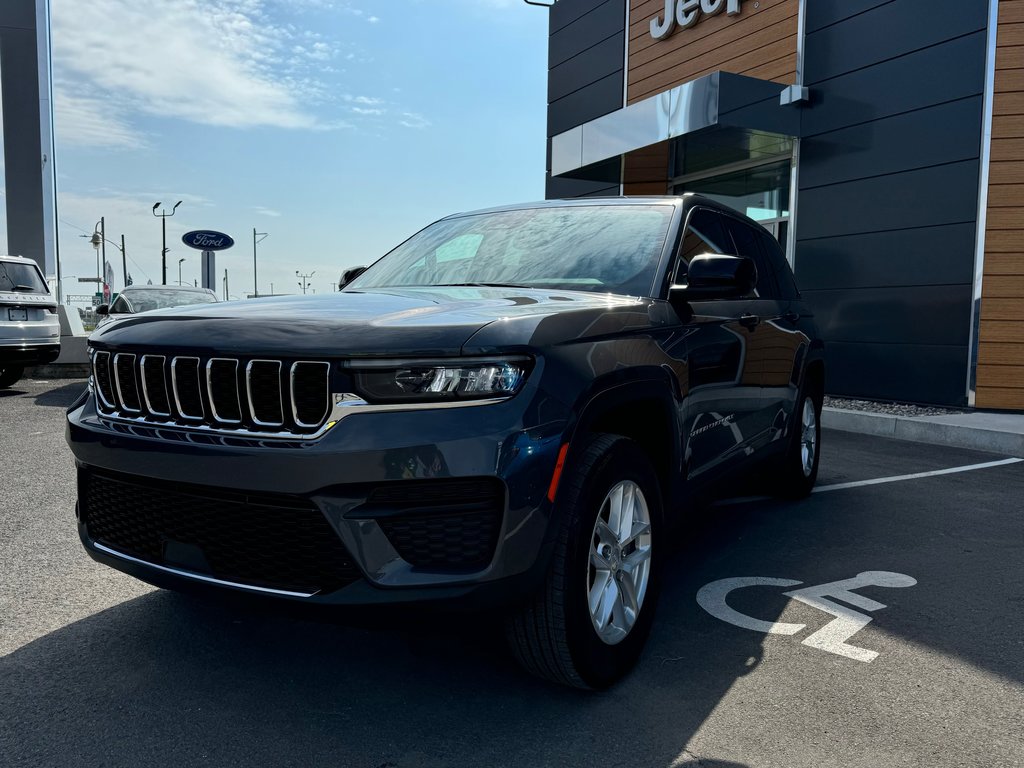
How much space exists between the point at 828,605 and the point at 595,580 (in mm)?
1405

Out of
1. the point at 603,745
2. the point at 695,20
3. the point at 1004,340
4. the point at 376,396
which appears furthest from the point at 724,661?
the point at 695,20

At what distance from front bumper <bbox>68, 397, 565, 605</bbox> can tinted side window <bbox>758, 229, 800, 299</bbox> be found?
312cm

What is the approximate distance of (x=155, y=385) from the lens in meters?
2.51

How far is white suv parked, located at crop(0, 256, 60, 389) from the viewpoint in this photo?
10438 mm

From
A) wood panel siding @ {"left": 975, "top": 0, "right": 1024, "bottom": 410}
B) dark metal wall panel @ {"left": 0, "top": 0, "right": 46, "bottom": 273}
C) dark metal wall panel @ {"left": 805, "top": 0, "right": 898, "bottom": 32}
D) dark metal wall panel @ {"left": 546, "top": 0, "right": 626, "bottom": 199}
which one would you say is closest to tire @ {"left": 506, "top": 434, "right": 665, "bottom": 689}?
wood panel siding @ {"left": 975, "top": 0, "right": 1024, "bottom": 410}

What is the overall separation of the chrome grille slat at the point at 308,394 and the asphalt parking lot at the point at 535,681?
60 centimetres

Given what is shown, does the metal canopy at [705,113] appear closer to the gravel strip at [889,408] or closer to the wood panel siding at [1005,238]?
the wood panel siding at [1005,238]

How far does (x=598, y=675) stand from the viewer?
2574mm

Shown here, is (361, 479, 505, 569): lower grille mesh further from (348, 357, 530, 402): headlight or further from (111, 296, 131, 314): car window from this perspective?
(111, 296, 131, 314): car window

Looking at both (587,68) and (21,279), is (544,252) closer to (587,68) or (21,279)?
(21,279)

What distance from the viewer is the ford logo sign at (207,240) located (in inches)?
1059

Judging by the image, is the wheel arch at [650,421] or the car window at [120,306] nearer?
the wheel arch at [650,421]

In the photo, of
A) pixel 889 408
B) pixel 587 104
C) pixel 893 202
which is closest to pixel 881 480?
pixel 889 408

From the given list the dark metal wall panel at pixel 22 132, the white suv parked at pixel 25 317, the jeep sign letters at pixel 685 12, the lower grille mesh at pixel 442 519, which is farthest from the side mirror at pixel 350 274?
the dark metal wall panel at pixel 22 132
